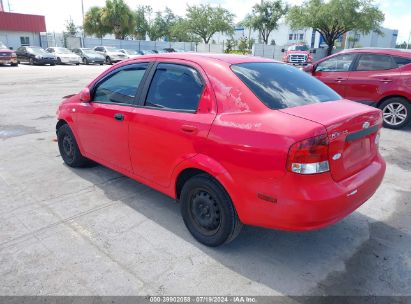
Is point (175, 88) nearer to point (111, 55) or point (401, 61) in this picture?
point (401, 61)

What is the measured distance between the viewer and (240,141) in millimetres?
2613

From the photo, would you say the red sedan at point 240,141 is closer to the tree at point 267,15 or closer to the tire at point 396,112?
the tire at point 396,112

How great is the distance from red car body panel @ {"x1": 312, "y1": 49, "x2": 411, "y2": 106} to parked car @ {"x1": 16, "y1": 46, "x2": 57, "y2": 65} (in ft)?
84.8

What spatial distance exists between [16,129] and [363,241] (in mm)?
6913

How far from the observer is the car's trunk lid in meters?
2.55

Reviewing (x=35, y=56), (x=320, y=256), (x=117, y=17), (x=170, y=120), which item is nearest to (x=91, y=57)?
(x=35, y=56)

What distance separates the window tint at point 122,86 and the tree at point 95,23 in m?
50.6

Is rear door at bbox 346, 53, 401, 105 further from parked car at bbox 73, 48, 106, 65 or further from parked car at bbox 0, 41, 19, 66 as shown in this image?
parked car at bbox 73, 48, 106, 65

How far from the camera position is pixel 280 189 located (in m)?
2.48

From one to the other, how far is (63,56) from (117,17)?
22356 mm

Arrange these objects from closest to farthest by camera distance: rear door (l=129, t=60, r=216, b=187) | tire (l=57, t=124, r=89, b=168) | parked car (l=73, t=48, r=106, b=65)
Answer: rear door (l=129, t=60, r=216, b=187), tire (l=57, t=124, r=89, b=168), parked car (l=73, t=48, r=106, b=65)

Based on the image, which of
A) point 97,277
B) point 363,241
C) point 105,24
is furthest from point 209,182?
point 105,24

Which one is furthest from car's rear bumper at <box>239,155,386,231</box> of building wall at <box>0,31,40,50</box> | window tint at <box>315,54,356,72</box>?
building wall at <box>0,31,40,50</box>

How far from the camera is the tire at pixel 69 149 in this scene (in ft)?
15.6
